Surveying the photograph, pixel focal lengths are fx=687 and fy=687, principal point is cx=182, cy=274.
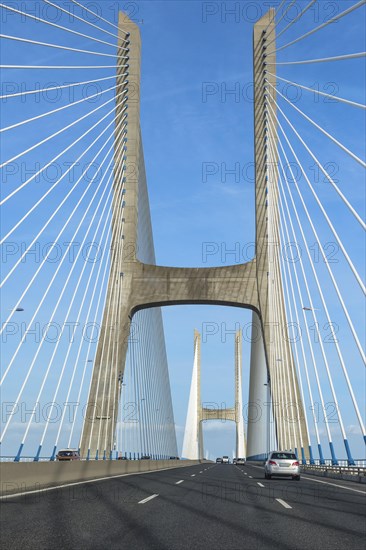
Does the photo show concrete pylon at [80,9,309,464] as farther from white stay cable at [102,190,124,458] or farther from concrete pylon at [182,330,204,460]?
concrete pylon at [182,330,204,460]

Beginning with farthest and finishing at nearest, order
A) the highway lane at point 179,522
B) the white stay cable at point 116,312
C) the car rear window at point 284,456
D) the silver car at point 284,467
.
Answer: the white stay cable at point 116,312 → the car rear window at point 284,456 → the silver car at point 284,467 → the highway lane at point 179,522

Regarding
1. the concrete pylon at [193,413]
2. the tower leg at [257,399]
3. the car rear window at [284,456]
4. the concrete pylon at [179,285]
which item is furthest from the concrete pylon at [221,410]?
the car rear window at [284,456]

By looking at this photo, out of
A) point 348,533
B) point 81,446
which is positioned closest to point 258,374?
point 81,446

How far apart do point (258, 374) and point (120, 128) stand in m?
23.4

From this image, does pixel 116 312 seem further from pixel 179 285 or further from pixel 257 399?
pixel 257 399

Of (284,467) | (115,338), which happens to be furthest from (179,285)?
(284,467)

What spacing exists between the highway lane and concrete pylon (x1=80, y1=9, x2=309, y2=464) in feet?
57.3

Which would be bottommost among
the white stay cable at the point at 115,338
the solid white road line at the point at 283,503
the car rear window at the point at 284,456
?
the solid white road line at the point at 283,503

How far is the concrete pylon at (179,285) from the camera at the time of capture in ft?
103

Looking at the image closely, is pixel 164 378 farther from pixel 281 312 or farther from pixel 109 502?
pixel 109 502

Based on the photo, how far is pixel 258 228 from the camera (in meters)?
33.4

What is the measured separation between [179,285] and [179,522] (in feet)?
86.1

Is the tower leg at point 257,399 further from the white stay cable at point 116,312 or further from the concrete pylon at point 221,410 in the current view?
the concrete pylon at point 221,410

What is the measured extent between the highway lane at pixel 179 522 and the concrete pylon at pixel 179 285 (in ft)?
57.3
